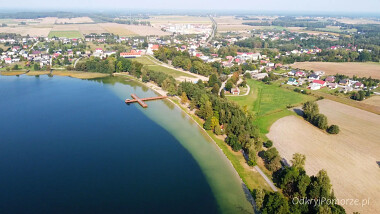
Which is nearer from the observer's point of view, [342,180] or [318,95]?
[342,180]

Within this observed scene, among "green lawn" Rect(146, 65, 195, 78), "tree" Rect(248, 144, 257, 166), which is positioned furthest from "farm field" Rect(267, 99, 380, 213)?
"green lawn" Rect(146, 65, 195, 78)

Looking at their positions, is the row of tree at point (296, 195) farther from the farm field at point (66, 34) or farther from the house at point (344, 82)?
the farm field at point (66, 34)

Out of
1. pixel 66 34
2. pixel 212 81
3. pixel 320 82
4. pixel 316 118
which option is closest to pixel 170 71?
pixel 212 81

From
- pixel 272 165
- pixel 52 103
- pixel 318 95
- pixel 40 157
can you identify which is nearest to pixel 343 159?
pixel 272 165

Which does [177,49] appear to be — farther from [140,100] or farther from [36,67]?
[140,100]

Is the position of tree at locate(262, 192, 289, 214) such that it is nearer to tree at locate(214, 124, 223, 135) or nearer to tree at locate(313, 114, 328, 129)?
tree at locate(214, 124, 223, 135)

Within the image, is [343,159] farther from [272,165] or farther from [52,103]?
[52,103]
